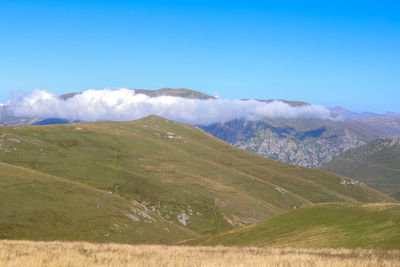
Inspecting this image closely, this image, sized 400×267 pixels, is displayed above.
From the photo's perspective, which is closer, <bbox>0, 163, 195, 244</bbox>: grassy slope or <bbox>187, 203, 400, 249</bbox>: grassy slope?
<bbox>187, 203, 400, 249</bbox>: grassy slope

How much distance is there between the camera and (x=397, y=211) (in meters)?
42.9

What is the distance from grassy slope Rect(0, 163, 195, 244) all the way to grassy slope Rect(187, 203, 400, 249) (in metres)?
48.6

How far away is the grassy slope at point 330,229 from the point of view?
1479 inches

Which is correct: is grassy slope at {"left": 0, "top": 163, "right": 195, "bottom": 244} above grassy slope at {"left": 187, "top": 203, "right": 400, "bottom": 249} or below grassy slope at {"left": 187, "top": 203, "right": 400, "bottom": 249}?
below

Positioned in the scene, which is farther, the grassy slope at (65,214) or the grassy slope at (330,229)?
the grassy slope at (65,214)

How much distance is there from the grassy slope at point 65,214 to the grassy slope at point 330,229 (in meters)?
48.6

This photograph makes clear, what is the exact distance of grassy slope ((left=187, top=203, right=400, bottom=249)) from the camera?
3757 cm

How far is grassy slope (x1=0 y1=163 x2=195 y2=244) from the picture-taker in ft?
279

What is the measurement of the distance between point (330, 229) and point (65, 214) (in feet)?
264

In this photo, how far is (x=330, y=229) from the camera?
46.8 m

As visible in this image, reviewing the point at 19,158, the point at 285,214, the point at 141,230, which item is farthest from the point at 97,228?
the point at 19,158

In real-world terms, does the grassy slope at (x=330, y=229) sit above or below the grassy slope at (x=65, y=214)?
above

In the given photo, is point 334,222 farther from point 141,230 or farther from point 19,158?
point 19,158

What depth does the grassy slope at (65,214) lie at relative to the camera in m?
85.2
